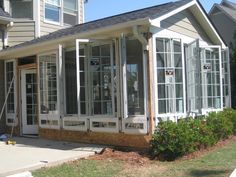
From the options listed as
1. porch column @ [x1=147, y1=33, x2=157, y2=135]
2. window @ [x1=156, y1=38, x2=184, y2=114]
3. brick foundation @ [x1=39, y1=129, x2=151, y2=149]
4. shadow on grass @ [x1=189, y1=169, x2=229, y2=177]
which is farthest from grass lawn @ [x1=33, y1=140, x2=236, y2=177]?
window @ [x1=156, y1=38, x2=184, y2=114]

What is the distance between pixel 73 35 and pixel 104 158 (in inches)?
153

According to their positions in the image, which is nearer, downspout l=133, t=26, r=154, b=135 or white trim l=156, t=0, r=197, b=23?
downspout l=133, t=26, r=154, b=135

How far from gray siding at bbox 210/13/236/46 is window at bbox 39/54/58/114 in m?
14.8

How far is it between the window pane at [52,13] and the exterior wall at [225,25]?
12.1 metres

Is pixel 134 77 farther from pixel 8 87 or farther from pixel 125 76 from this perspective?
pixel 8 87

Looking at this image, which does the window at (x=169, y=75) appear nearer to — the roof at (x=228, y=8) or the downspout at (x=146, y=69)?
the downspout at (x=146, y=69)

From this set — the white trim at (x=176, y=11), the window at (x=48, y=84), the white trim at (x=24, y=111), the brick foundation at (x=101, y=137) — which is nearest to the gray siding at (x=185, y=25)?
the white trim at (x=176, y=11)

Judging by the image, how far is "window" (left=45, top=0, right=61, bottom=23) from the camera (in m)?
17.6

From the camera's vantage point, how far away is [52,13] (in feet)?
58.4

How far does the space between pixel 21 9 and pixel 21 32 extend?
40.8 inches

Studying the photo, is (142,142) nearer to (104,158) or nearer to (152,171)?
(104,158)

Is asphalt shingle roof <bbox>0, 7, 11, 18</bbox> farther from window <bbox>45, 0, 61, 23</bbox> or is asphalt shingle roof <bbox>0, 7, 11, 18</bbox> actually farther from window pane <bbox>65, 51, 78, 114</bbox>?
window pane <bbox>65, 51, 78, 114</bbox>

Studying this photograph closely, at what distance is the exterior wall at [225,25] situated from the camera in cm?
2623

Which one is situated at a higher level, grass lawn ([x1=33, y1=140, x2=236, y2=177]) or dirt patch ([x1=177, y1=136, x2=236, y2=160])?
dirt patch ([x1=177, y1=136, x2=236, y2=160])
